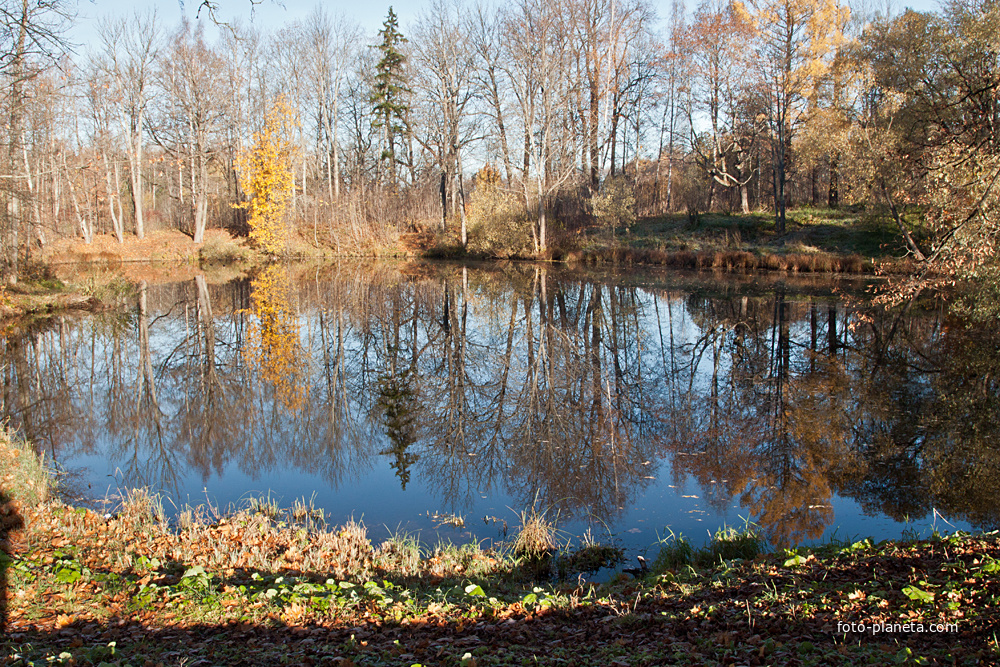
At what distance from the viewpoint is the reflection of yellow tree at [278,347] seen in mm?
11867

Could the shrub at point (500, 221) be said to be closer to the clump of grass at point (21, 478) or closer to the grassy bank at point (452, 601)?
the clump of grass at point (21, 478)

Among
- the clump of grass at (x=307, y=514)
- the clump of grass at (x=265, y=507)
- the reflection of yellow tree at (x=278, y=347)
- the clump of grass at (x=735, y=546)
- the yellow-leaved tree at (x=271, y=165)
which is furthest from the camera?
the yellow-leaved tree at (x=271, y=165)

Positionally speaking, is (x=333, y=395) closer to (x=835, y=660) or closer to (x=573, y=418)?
(x=573, y=418)

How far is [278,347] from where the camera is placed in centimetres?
1513

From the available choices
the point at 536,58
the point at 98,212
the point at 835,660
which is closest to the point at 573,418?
the point at 835,660

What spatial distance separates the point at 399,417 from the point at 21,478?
5276 millimetres

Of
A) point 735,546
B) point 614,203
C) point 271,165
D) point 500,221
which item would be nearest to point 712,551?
point 735,546

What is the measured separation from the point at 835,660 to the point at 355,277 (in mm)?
27245

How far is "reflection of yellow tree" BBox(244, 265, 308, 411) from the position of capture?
38.9 ft

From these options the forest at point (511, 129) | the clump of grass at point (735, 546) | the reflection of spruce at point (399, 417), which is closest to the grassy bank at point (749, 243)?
the forest at point (511, 129)

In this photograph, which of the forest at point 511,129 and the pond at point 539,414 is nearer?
the pond at point 539,414

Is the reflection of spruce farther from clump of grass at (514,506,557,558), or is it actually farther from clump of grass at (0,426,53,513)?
clump of grass at (0,426,53,513)

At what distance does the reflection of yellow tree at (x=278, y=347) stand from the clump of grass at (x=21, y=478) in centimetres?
408

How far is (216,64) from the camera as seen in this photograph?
35656 mm
